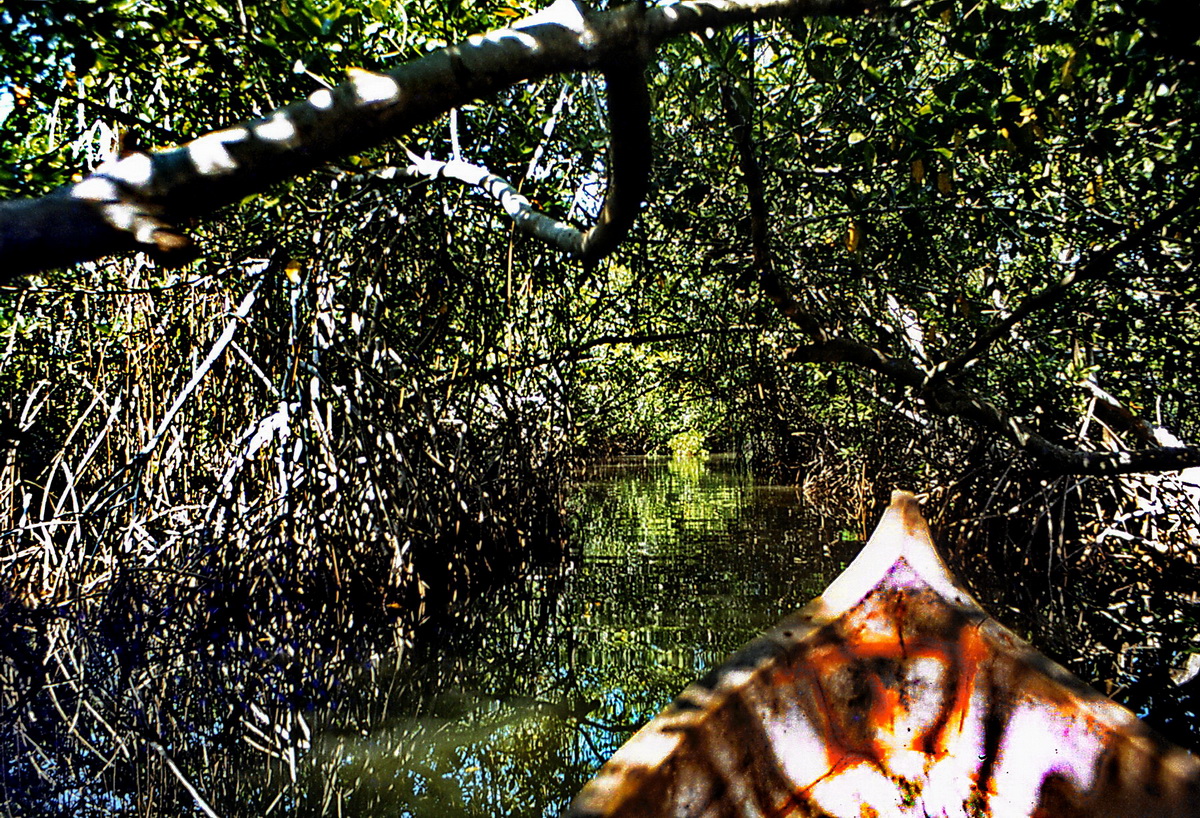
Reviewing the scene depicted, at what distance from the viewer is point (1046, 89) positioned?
99.6 inches

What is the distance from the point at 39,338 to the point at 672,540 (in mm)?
6241

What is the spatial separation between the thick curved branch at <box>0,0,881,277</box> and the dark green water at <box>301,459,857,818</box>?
7.91 ft

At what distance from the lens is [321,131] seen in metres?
1.07

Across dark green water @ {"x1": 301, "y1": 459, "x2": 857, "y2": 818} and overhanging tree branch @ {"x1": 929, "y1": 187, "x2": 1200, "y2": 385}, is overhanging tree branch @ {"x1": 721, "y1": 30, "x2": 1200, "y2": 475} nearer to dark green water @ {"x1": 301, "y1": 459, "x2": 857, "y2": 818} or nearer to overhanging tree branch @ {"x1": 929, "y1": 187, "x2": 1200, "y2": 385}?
overhanging tree branch @ {"x1": 929, "y1": 187, "x2": 1200, "y2": 385}

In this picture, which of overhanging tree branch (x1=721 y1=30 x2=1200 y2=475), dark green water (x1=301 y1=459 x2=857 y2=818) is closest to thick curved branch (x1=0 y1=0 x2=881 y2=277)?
overhanging tree branch (x1=721 y1=30 x2=1200 y2=475)

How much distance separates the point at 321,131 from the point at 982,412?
3.33 metres

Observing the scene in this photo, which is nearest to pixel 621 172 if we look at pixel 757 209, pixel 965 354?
pixel 757 209

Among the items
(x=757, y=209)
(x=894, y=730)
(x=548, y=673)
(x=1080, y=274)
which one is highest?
(x=757, y=209)

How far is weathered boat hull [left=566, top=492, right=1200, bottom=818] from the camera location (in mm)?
1785

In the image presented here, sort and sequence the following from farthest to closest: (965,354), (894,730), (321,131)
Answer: (965,354), (894,730), (321,131)

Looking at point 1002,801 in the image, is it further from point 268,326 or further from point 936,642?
point 268,326

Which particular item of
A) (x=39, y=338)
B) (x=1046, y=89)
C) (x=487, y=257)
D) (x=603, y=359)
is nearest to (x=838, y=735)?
(x=1046, y=89)

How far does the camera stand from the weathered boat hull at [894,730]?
1.79 m

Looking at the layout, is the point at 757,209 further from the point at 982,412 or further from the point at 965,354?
the point at 982,412
